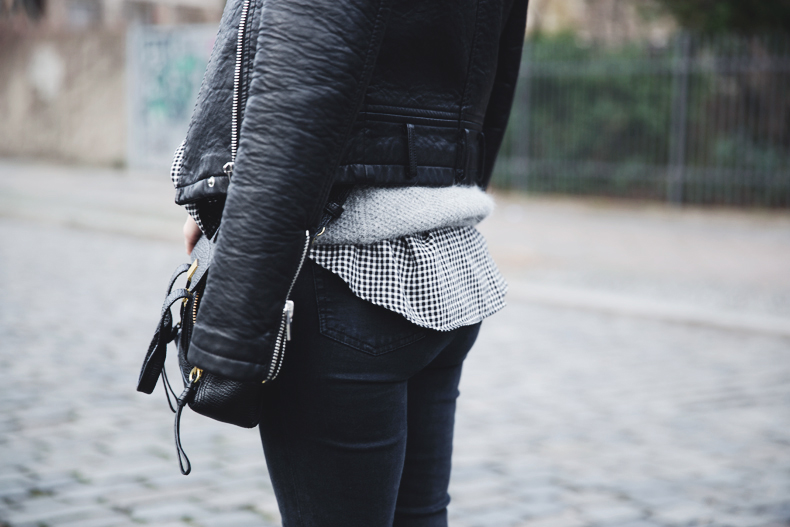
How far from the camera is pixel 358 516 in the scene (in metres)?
1.33

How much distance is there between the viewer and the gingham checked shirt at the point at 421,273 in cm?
129

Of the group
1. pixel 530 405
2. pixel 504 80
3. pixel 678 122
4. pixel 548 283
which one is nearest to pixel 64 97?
pixel 678 122

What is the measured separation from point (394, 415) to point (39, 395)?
319 centimetres

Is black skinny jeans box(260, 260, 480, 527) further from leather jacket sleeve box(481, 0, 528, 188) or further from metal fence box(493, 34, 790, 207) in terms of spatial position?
metal fence box(493, 34, 790, 207)

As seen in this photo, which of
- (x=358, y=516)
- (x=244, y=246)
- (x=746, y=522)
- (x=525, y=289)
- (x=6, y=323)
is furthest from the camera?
(x=525, y=289)

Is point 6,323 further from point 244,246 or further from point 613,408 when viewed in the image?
point 244,246

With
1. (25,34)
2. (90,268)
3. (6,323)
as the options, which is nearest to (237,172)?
(6,323)

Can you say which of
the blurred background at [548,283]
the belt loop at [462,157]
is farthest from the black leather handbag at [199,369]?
the blurred background at [548,283]

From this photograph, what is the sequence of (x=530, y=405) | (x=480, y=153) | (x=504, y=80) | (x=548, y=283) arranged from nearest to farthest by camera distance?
(x=480, y=153), (x=504, y=80), (x=530, y=405), (x=548, y=283)

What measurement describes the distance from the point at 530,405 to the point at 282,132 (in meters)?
3.29

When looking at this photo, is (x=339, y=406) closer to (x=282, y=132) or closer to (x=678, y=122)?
(x=282, y=132)

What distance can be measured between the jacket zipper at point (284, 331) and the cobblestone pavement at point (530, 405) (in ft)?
5.74

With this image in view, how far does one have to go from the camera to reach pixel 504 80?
172 centimetres

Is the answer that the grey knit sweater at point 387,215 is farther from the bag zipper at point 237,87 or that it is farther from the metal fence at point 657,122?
the metal fence at point 657,122
